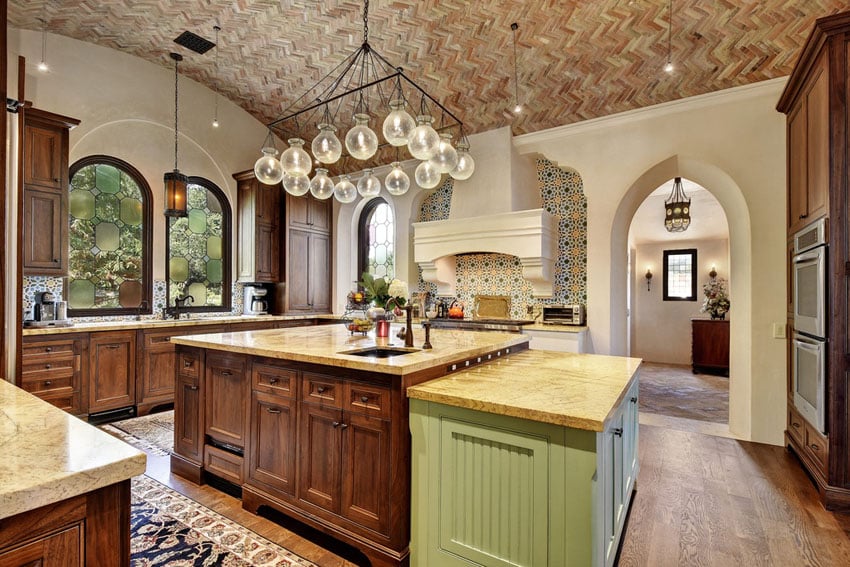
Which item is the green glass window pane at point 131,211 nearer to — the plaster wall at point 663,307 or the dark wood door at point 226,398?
the dark wood door at point 226,398

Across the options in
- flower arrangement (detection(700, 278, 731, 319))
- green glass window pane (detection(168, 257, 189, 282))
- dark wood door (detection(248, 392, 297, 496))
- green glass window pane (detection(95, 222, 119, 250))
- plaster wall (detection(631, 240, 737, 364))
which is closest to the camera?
dark wood door (detection(248, 392, 297, 496))

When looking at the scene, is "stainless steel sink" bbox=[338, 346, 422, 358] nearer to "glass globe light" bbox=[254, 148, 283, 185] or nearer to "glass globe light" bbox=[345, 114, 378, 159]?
"glass globe light" bbox=[345, 114, 378, 159]

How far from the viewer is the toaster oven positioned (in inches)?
194

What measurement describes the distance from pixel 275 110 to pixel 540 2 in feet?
12.7

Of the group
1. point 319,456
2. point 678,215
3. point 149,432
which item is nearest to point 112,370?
point 149,432

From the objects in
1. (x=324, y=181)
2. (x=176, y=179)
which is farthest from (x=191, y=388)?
(x=176, y=179)

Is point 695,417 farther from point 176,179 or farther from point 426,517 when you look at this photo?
point 176,179

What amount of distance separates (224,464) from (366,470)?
125 cm

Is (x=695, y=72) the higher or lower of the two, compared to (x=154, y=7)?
lower

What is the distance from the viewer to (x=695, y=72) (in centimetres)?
396

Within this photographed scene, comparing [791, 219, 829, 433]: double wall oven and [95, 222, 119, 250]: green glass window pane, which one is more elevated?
[95, 222, 119, 250]: green glass window pane

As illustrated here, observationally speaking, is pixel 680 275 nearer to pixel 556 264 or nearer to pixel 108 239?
pixel 556 264

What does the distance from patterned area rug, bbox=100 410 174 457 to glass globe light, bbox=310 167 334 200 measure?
2398 mm

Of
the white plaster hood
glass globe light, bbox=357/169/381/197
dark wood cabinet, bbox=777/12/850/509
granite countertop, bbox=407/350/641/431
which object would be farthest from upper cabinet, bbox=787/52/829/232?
glass globe light, bbox=357/169/381/197
